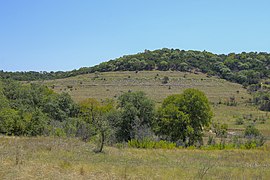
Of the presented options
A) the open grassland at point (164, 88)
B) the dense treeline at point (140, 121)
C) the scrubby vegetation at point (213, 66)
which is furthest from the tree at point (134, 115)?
the scrubby vegetation at point (213, 66)

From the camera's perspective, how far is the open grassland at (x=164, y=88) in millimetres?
74463

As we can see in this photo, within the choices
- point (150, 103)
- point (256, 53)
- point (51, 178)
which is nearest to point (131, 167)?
point (51, 178)

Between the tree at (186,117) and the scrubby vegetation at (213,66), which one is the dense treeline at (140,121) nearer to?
the tree at (186,117)

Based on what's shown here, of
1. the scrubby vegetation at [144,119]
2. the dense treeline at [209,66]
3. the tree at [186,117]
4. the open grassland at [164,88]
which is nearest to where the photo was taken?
the scrubby vegetation at [144,119]

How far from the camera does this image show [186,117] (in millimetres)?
35562

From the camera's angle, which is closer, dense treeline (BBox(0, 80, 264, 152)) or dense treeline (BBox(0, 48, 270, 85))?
dense treeline (BBox(0, 80, 264, 152))

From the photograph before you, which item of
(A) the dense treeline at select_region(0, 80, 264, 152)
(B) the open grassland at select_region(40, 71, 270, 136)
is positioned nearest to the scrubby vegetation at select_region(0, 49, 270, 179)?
(A) the dense treeline at select_region(0, 80, 264, 152)

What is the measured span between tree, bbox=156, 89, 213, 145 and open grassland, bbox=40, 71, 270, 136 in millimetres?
29867

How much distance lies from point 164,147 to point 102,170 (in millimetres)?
12562

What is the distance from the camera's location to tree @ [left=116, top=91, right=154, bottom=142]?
3856 centimetres

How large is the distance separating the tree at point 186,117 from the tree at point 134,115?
2964 mm

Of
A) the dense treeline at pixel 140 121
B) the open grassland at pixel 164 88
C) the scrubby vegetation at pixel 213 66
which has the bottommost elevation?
the dense treeline at pixel 140 121

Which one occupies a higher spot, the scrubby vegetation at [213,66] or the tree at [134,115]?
the scrubby vegetation at [213,66]

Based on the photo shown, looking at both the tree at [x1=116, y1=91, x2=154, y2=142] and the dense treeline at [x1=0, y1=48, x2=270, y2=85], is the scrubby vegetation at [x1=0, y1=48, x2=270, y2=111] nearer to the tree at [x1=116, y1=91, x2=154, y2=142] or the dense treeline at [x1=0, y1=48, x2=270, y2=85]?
the dense treeline at [x1=0, y1=48, x2=270, y2=85]
